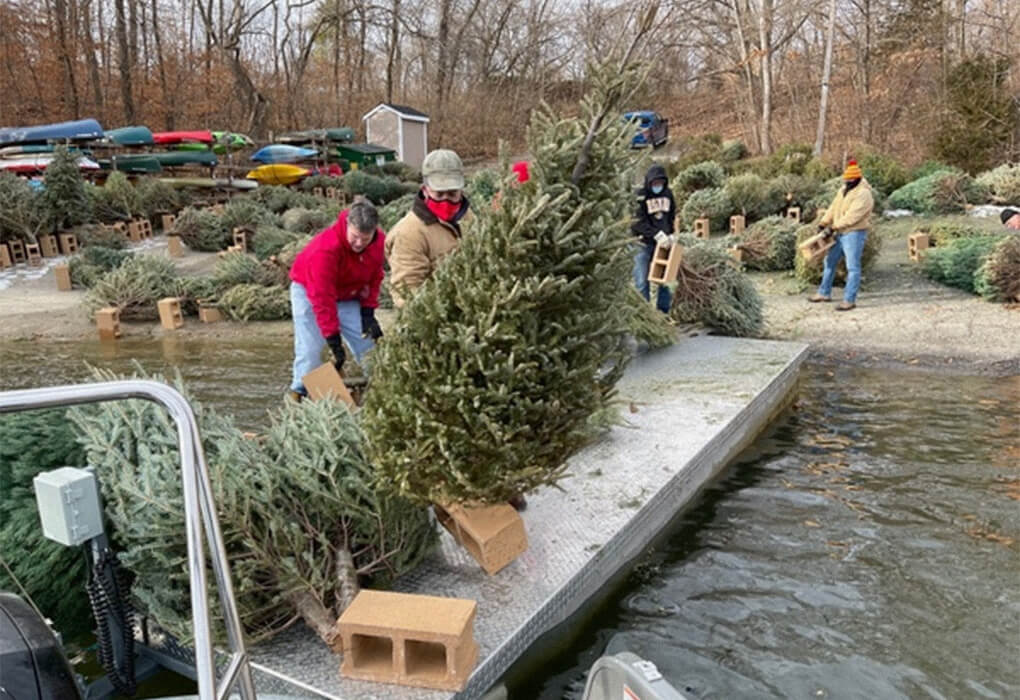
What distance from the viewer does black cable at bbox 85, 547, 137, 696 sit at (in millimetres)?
3207

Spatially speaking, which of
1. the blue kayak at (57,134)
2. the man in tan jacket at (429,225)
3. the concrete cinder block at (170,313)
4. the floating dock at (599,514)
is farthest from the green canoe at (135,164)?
the man in tan jacket at (429,225)

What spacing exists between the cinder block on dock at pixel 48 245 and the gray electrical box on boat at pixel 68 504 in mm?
14985

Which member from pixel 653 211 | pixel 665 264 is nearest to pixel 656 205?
pixel 653 211

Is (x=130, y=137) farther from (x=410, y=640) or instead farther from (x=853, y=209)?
(x=410, y=640)

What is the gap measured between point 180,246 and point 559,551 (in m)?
14.3

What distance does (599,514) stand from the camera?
4641mm

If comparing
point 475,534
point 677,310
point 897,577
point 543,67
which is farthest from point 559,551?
point 543,67

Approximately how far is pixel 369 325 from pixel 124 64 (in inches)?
1153

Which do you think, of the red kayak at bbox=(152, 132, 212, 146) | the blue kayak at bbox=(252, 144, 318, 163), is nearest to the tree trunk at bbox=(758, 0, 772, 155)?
the blue kayak at bbox=(252, 144, 318, 163)

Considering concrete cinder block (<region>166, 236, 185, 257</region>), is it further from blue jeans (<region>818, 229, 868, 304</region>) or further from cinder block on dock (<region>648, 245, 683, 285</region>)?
blue jeans (<region>818, 229, 868, 304</region>)

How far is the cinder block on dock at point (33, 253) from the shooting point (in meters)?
15.4

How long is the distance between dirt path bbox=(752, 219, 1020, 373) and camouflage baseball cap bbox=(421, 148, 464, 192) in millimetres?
6026

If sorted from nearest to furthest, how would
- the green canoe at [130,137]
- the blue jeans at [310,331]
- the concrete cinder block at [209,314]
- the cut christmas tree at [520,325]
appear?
the cut christmas tree at [520,325] → the blue jeans at [310,331] → the concrete cinder block at [209,314] → the green canoe at [130,137]

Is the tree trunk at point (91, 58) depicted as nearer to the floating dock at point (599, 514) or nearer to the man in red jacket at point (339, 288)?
the man in red jacket at point (339, 288)
